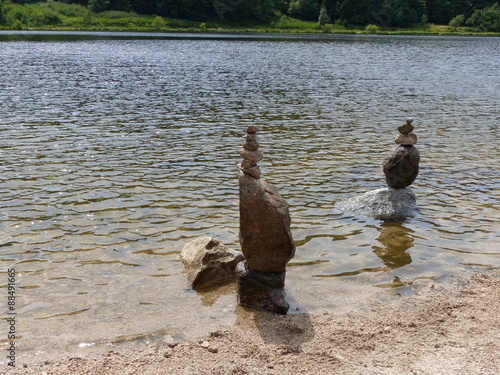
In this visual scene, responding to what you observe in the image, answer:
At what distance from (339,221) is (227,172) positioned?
238 inches

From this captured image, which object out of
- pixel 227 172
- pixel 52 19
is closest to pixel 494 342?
pixel 227 172

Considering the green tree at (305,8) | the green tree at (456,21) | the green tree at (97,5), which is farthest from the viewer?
the green tree at (305,8)

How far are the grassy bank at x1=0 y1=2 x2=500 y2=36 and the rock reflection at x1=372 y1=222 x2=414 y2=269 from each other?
161854 millimetres

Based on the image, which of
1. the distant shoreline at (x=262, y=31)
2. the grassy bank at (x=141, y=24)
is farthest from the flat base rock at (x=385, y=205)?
the grassy bank at (x=141, y=24)

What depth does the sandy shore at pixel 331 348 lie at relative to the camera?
7.80 meters

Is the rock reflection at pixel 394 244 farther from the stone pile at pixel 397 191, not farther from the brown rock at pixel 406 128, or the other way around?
the brown rock at pixel 406 128

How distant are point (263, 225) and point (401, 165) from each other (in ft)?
23.8

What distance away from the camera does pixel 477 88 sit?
152 ft

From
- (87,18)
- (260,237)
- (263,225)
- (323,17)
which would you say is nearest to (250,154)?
(263,225)

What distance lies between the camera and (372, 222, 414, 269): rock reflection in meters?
12.0

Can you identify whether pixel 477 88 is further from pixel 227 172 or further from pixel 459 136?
pixel 227 172

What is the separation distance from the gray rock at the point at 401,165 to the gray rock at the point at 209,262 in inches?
244

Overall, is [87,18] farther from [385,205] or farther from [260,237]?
[260,237]

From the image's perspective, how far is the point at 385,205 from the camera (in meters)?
15.0
